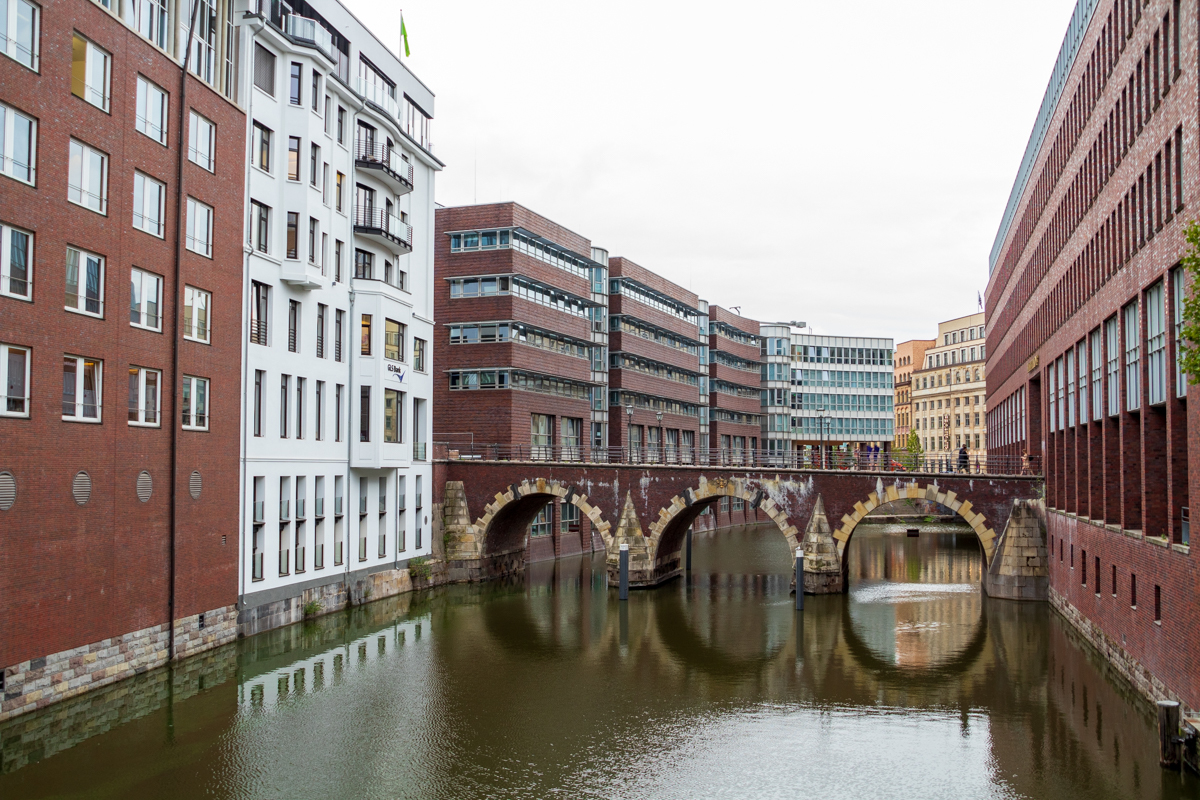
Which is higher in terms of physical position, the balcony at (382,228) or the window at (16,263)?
the balcony at (382,228)

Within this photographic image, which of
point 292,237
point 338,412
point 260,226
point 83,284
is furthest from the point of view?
point 338,412

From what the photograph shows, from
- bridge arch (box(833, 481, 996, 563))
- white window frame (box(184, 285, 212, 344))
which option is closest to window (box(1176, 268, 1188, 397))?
white window frame (box(184, 285, 212, 344))

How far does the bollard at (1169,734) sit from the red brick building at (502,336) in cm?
4049

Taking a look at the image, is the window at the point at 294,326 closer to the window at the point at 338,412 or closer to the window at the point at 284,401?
the window at the point at 284,401

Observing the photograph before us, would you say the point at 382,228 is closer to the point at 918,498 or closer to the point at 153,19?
the point at 153,19

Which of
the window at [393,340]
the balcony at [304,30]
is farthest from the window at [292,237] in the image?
the window at [393,340]

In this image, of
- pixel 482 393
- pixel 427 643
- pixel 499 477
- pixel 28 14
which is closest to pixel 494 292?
pixel 482 393

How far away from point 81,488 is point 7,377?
376 cm

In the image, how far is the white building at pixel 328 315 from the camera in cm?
3772

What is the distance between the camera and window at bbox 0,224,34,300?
24.8m

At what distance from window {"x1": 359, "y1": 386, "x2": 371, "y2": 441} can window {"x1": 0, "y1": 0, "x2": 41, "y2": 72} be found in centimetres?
2197

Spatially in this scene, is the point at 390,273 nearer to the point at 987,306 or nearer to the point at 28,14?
the point at 28,14

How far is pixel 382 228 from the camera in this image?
47.0 metres

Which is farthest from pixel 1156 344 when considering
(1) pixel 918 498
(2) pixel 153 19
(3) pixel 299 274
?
(2) pixel 153 19
